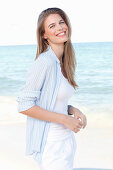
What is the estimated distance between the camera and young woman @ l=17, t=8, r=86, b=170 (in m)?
2.01

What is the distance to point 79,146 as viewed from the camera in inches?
190

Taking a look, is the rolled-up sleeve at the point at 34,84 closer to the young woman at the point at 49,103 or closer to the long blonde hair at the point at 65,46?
the young woman at the point at 49,103

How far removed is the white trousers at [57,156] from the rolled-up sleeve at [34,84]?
26 cm

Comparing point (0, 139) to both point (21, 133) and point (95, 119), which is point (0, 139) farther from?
point (95, 119)

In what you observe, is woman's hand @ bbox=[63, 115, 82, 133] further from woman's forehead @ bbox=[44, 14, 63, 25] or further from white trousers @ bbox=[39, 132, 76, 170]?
woman's forehead @ bbox=[44, 14, 63, 25]

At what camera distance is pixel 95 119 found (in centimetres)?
739

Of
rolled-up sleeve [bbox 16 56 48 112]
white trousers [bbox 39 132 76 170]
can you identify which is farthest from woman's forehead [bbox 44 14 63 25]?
white trousers [bbox 39 132 76 170]

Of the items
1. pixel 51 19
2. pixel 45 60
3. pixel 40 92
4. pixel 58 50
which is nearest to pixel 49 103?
pixel 40 92

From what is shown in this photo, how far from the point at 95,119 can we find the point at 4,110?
1.98 meters

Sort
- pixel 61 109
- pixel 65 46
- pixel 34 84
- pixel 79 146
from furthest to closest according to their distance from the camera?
pixel 79 146, pixel 65 46, pixel 61 109, pixel 34 84

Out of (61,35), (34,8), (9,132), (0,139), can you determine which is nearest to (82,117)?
(61,35)

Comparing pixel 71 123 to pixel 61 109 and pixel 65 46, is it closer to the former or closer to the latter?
pixel 61 109

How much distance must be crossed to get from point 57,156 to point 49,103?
306 mm

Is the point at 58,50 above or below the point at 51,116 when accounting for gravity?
above
